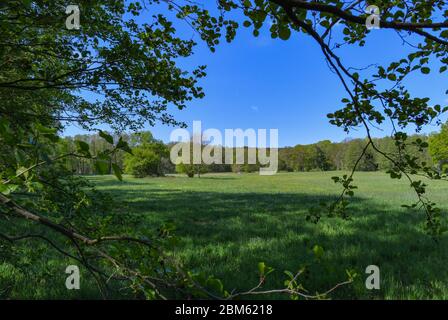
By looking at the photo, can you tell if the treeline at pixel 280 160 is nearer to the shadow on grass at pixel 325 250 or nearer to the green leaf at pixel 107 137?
the shadow on grass at pixel 325 250

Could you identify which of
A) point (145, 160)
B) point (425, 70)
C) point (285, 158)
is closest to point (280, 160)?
point (285, 158)

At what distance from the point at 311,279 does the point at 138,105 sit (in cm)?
396

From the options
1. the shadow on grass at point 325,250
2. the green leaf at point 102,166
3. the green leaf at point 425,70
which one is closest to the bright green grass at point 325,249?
the shadow on grass at point 325,250

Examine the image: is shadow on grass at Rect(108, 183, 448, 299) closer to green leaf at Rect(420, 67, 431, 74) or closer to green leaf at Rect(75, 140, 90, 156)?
green leaf at Rect(75, 140, 90, 156)

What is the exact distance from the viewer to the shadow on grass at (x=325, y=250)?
4.86m

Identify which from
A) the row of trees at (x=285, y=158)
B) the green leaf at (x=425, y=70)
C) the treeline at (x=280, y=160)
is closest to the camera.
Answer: the green leaf at (x=425, y=70)

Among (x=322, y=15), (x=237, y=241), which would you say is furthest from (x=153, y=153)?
(x=322, y=15)

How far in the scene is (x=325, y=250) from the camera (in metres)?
6.68

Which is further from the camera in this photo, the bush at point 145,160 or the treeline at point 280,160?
the treeline at point 280,160

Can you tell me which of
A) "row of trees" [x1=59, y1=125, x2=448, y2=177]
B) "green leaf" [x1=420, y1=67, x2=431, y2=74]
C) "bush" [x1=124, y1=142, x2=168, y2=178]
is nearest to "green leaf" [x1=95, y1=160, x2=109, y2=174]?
"green leaf" [x1=420, y1=67, x2=431, y2=74]

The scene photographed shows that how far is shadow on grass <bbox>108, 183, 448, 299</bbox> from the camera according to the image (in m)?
4.86

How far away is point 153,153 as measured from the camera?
2539 inches

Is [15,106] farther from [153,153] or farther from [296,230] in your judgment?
[153,153]
